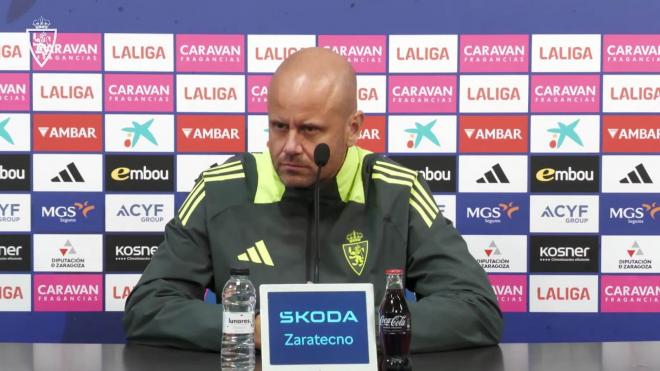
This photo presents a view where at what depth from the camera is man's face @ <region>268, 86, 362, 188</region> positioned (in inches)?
66.4

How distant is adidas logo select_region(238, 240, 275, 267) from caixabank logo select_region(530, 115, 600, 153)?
48.5 inches

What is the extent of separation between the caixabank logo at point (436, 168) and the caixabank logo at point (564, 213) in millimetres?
278

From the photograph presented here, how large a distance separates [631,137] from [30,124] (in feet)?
6.53

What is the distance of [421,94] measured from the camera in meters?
2.65

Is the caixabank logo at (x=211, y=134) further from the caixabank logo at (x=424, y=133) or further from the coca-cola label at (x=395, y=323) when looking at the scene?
the coca-cola label at (x=395, y=323)

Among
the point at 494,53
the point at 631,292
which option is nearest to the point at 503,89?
the point at 494,53

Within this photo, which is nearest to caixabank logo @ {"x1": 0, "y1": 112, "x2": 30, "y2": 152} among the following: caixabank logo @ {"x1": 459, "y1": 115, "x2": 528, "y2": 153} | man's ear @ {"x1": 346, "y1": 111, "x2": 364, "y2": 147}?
man's ear @ {"x1": 346, "y1": 111, "x2": 364, "y2": 147}

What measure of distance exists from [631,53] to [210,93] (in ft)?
4.58

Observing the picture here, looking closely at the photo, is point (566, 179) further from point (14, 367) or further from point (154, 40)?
point (14, 367)

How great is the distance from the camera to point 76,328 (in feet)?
8.79

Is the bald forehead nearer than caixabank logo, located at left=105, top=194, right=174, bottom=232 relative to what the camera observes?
Yes

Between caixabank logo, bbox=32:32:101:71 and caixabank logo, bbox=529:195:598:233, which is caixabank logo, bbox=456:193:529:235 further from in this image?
caixabank logo, bbox=32:32:101:71

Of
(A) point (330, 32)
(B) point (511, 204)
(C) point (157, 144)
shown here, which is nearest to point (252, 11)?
(A) point (330, 32)

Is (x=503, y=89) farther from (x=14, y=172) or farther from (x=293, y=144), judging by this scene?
(x=14, y=172)
